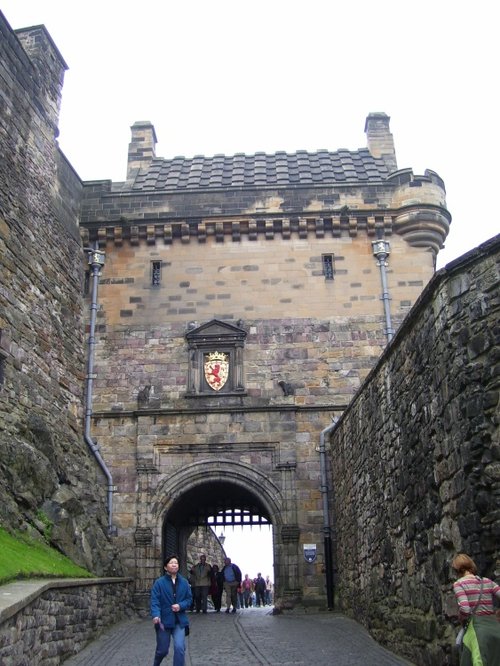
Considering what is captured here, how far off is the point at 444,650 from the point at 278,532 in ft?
24.0

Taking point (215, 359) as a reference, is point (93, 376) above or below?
below

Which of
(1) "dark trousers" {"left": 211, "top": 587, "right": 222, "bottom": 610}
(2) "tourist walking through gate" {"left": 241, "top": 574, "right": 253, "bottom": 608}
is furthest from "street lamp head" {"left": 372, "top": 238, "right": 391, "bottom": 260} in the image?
(2) "tourist walking through gate" {"left": 241, "top": 574, "right": 253, "bottom": 608}

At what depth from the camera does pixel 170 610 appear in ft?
22.0

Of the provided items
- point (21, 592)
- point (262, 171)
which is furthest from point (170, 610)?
point (262, 171)

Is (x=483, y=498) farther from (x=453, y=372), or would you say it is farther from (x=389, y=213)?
(x=389, y=213)

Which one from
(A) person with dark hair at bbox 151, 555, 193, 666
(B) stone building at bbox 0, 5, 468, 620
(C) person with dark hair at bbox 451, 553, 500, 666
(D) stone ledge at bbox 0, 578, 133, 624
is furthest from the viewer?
(B) stone building at bbox 0, 5, 468, 620

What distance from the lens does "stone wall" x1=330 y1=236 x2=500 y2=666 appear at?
527cm

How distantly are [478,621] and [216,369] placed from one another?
10093 millimetres

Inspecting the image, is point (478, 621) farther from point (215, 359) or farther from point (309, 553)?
point (215, 359)

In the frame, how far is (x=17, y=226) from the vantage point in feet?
38.5

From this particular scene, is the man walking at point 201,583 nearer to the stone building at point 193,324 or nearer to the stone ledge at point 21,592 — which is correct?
the stone building at point 193,324

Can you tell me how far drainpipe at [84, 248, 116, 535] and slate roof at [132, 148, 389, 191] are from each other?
2190 mm

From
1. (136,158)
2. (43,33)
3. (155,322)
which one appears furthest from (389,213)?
(43,33)

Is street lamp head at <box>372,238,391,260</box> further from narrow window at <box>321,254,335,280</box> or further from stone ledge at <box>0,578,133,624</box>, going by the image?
stone ledge at <box>0,578,133,624</box>
